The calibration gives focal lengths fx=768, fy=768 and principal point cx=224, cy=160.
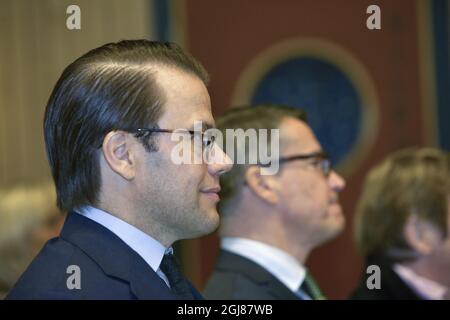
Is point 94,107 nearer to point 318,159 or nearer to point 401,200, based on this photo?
point 318,159

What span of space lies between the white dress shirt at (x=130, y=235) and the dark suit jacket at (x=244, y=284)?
0.63 m

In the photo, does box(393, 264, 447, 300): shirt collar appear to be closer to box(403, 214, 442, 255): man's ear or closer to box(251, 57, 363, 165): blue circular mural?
box(403, 214, 442, 255): man's ear

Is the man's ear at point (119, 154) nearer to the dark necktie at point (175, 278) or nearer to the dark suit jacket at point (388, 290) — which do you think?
the dark necktie at point (175, 278)

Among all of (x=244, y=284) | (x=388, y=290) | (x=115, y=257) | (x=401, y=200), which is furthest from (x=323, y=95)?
(x=115, y=257)

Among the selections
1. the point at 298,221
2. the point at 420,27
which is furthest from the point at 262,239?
the point at 420,27

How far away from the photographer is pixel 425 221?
290 centimetres

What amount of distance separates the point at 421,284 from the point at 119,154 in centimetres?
156

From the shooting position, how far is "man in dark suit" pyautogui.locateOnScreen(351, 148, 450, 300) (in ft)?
9.37

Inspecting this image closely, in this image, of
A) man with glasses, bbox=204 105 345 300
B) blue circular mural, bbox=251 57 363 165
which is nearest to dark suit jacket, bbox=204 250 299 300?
man with glasses, bbox=204 105 345 300

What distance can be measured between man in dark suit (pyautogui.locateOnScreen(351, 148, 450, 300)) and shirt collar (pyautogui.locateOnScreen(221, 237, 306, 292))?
0.36 m

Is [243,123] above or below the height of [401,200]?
above

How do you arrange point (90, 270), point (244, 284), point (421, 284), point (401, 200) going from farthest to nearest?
1. point (401, 200)
2. point (421, 284)
3. point (244, 284)
4. point (90, 270)

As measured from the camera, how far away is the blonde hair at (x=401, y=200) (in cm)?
290

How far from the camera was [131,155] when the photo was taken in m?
1.71
